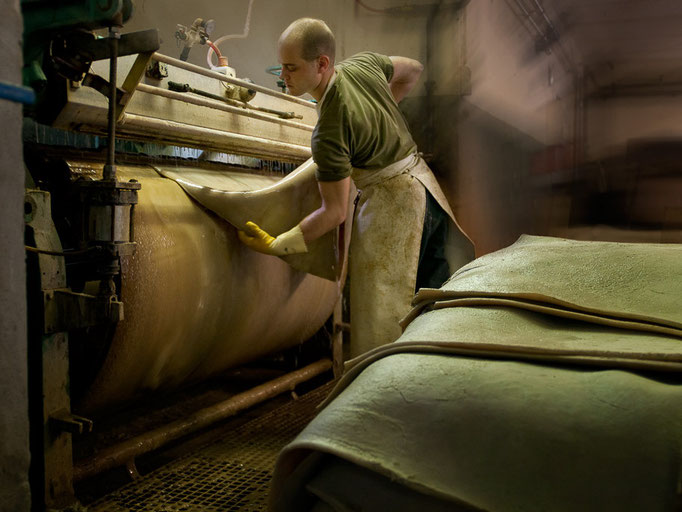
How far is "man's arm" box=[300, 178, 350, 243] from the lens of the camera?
2271mm

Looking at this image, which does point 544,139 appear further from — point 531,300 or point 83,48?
point 83,48

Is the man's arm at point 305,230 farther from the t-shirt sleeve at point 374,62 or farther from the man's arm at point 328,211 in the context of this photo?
the t-shirt sleeve at point 374,62

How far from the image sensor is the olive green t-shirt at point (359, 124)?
223 centimetres

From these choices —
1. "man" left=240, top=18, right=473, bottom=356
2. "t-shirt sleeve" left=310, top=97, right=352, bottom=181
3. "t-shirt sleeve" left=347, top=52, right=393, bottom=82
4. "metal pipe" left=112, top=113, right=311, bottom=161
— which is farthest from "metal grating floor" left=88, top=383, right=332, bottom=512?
"t-shirt sleeve" left=347, top=52, right=393, bottom=82

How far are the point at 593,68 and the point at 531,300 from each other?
9.65 feet

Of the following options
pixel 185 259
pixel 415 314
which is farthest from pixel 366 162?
pixel 415 314

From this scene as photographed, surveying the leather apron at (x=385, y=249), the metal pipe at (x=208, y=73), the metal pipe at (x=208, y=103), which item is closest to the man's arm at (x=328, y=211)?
the leather apron at (x=385, y=249)

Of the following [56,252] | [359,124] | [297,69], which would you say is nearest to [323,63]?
[297,69]

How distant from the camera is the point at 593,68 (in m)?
3.65

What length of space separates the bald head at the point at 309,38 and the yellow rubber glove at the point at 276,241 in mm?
704

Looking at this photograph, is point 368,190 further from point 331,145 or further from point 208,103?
point 208,103

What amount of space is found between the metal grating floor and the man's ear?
1.60 metres

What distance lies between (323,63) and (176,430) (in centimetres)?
160

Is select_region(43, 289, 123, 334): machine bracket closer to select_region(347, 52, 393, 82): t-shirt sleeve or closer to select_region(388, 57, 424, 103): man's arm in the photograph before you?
select_region(347, 52, 393, 82): t-shirt sleeve
